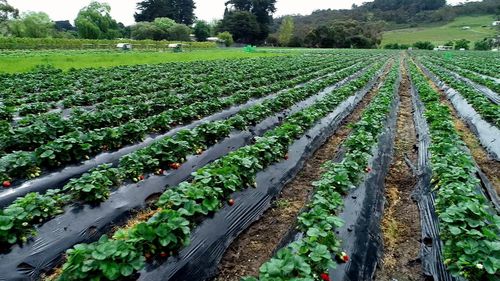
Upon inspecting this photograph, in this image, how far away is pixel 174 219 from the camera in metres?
3.64

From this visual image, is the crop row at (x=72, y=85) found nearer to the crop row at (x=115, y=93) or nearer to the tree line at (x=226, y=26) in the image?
the crop row at (x=115, y=93)

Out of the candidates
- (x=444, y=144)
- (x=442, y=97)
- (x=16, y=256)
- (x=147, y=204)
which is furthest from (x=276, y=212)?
(x=442, y=97)

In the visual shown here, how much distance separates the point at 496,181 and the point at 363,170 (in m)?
2.78

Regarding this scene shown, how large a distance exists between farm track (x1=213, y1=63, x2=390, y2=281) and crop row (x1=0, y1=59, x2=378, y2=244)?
6.21 ft

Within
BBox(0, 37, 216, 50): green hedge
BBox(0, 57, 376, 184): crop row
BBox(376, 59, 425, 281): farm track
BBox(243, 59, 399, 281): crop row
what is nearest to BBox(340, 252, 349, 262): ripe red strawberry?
BBox(243, 59, 399, 281): crop row

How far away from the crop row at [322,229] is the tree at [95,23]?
7650 cm

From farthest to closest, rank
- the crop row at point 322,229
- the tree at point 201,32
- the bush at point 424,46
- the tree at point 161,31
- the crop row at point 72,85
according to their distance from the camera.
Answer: the tree at point 201,32 → the bush at point 424,46 → the tree at point 161,31 → the crop row at point 72,85 → the crop row at point 322,229

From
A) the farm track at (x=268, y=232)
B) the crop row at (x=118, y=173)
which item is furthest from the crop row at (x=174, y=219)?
the crop row at (x=118, y=173)

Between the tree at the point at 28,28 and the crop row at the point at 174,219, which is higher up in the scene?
the tree at the point at 28,28

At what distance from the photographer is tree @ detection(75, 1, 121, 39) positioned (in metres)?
71.6

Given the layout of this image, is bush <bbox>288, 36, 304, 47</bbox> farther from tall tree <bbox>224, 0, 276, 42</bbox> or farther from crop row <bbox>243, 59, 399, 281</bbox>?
crop row <bbox>243, 59, 399, 281</bbox>

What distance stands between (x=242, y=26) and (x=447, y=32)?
6581cm

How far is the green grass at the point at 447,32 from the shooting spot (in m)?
98.3

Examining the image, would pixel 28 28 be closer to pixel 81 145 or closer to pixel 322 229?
pixel 81 145
